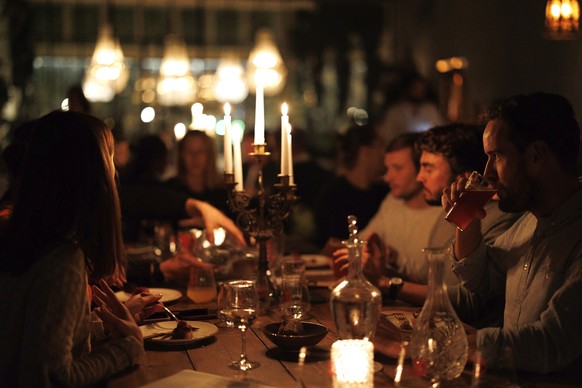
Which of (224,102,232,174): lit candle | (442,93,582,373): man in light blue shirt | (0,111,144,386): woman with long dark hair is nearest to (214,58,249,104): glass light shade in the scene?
(224,102,232,174): lit candle

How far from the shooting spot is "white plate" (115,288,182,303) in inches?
108

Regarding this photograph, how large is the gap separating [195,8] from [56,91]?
2.27 m

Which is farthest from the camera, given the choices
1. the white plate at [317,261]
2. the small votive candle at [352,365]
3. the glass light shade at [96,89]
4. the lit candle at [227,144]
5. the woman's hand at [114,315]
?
the glass light shade at [96,89]

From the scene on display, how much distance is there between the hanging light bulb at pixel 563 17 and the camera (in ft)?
13.5

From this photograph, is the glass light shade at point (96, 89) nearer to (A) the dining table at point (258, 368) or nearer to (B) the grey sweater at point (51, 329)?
(A) the dining table at point (258, 368)

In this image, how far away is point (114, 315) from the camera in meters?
1.95

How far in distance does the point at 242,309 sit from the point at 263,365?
15 centimetres

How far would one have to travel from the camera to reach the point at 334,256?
A: 2.84 meters

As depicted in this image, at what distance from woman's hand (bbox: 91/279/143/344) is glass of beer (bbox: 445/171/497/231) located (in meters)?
0.96

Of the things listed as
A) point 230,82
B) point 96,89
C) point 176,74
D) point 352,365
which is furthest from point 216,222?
point 96,89

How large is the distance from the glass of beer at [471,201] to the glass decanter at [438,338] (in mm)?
451

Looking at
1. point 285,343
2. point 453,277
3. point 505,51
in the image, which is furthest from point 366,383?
point 505,51

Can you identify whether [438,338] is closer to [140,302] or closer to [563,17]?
[140,302]

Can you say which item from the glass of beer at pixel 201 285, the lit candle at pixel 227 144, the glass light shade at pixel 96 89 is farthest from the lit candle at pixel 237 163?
the glass light shade at pixel 96 89
